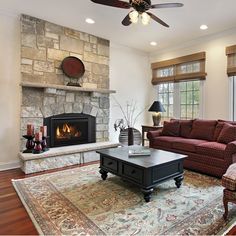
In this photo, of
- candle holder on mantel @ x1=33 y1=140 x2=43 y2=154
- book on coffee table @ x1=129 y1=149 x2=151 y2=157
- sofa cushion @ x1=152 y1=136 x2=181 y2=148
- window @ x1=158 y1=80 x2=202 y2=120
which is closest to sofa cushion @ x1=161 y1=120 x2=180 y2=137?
sofa cushion @ x1=152 y1=136 x2=181 y2=148

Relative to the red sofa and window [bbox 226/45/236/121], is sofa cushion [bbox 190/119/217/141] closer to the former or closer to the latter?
the red sofa

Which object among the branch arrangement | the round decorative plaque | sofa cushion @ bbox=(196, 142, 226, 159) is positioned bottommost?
sofa cushion @ bbox=(196, 142, 226, 159)

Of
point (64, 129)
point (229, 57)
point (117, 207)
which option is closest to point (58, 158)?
point (64, 129)

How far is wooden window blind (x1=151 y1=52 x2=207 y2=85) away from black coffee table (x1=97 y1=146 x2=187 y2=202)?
2781 millimetres

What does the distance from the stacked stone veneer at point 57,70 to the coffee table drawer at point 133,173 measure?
228cm

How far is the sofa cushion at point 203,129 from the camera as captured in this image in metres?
4.04

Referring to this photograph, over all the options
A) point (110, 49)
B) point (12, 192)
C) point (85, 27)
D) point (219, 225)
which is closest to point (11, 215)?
point (12, 192)

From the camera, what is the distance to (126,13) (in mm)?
3730

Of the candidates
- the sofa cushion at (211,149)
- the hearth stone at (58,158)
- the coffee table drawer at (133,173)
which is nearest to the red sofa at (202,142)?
the sofa cushion at (211,149)

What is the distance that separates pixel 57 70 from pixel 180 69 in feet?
10.4

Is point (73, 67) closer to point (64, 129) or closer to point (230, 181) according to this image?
point (64, 129)

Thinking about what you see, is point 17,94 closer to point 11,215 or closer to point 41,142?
point 41,142

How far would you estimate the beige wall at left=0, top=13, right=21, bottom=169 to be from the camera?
379cm

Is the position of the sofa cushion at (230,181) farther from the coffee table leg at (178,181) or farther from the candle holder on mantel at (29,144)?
the candle holder on mantel at (29,144)
